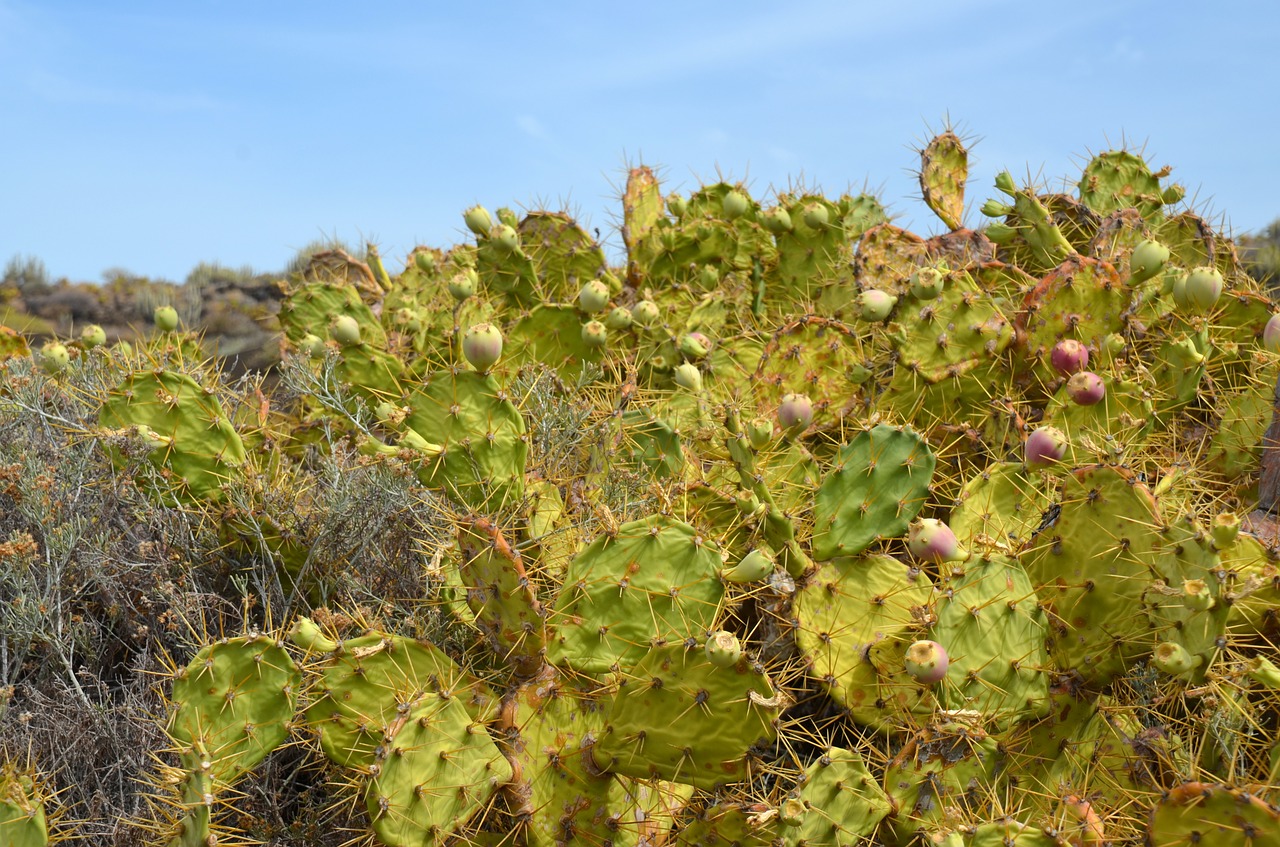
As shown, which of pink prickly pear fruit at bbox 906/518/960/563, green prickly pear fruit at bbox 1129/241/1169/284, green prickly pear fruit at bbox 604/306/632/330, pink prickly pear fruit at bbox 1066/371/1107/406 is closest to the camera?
pink prickly pear fruit at bbox 906/518/960/563

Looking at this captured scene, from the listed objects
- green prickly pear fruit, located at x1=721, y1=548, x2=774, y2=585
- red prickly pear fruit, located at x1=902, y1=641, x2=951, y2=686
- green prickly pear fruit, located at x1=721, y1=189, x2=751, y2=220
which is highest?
green prickly pear fruit, located at x1=721, y1=189, x2=751, y2=220

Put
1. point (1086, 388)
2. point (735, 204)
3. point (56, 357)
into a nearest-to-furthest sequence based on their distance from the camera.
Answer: point (1086, 388)
point (56, 357)
point (735, 204)

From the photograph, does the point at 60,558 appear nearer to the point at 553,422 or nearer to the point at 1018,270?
the point at 553,422

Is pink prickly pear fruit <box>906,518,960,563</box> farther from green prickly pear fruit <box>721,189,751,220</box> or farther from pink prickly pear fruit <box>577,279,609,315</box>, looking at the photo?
green prickly pear fruit <box>721,189,751,220</box>

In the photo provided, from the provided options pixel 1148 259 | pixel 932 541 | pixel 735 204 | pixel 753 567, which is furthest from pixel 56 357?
pixel 1148 259

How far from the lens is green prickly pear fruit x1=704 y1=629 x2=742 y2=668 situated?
229cm

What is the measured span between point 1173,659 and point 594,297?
2650 mm

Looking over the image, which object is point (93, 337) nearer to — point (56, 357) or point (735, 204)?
point (56, 357)

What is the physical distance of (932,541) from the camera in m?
2.60

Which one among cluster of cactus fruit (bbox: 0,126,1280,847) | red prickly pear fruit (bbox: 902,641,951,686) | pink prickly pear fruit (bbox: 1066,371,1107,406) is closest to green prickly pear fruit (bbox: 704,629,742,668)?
cluster of cactus fruit (bbox: 0,126,1280,847)

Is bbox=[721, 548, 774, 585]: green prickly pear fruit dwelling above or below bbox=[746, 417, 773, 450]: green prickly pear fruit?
below

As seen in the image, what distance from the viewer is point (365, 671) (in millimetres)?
2824

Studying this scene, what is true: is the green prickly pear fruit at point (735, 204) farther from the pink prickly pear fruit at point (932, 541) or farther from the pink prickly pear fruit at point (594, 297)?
the pink prickly pear fruit at point (932, 541)

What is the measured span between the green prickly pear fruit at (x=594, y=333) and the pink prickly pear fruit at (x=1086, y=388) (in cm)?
176
